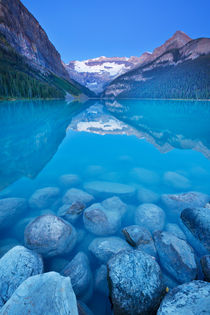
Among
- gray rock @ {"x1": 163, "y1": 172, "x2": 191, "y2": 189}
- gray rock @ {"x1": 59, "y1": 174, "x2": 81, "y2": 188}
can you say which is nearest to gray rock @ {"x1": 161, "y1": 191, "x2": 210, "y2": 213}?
gray rock @ {"x1": 163, "y1": 172, "x2": 191, "y2": 189}

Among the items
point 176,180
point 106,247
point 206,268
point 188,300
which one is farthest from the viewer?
point 176,180

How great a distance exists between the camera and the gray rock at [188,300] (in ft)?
8.67

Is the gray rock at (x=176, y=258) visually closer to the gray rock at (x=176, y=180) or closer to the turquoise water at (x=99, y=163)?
the turquoise water at (x=99, y=163)

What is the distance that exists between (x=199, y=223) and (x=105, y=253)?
3.65 m

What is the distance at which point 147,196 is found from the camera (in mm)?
8641

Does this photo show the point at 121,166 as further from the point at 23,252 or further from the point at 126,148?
the point at 23,252

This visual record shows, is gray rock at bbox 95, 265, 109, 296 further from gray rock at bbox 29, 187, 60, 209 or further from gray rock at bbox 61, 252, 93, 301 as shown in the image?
gray rock at bbox 29, 187, 60, 209

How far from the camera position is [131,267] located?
3.70 m

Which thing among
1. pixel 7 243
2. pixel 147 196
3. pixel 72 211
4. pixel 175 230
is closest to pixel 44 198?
pixel 72 211

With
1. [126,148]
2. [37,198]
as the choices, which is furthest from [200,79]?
[37,198]

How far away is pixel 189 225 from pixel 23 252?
594cm

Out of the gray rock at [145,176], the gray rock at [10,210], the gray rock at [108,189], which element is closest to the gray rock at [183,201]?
the gray rock at [108,189]

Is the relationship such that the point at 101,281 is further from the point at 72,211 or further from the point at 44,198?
the point at 44,198

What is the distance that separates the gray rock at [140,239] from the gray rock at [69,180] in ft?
16.5
